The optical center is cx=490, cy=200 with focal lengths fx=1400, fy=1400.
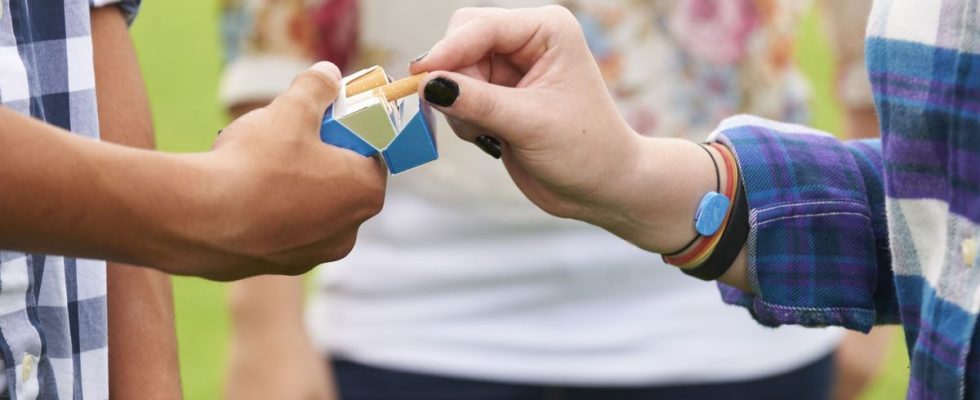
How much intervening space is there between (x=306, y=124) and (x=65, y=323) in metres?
0.27

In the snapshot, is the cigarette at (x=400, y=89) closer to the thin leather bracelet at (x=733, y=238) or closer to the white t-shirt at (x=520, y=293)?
the thin leather bracelet at (x=733, y=238)

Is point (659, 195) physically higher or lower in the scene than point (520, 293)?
higher

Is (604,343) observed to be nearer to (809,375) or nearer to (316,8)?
(809,375)

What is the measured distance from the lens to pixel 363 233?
2.20 m

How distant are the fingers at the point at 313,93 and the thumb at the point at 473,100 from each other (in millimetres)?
78

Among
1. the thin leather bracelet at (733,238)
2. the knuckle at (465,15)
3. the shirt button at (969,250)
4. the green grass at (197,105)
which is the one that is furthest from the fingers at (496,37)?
the green grass at (197,105)

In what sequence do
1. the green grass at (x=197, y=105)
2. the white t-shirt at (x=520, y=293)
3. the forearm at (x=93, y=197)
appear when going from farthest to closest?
1. the green grass at (x=197, y=105)
2. the white t-shirt at (x=520, y=293)
3. the forearm at (x=93, y=197)

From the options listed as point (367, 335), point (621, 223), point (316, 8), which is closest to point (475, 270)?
point (367, 335)

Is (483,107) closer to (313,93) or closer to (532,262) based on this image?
(313,93)

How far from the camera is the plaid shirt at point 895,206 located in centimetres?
119

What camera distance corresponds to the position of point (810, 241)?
1.35 m

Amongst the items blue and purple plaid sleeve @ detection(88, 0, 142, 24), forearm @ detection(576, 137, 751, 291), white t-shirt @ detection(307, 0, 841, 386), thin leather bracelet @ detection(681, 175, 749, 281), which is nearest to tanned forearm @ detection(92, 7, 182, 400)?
blue and purple plaid sleeve @ detection(88, 0, 142, 24)

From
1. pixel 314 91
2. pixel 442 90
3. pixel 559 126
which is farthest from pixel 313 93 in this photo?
pixel 559 126

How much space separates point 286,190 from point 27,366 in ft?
0.83
